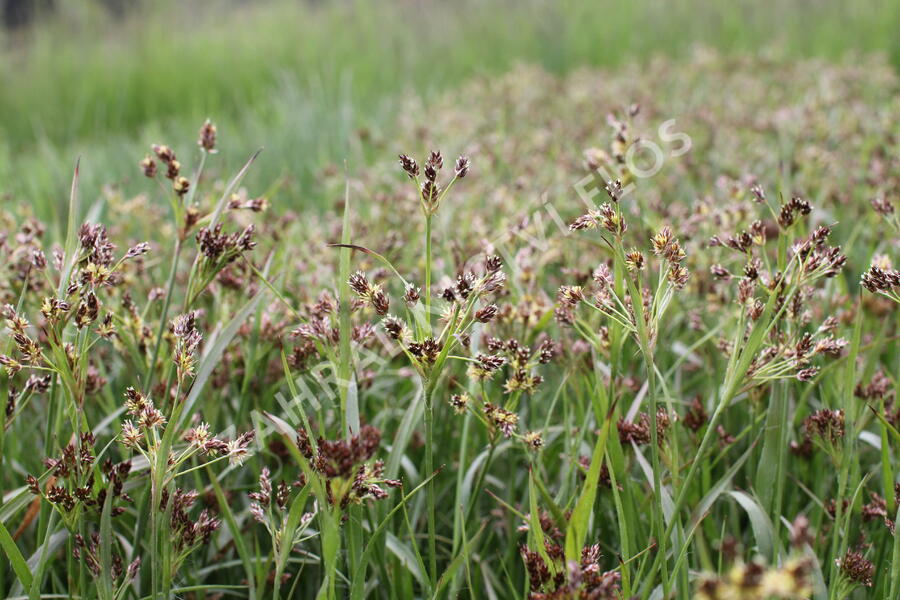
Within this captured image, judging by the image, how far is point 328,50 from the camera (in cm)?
788

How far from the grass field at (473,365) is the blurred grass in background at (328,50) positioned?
194 cm

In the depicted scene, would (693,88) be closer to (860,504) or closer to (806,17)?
(806,17)

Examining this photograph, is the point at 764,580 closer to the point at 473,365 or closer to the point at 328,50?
the point at 473,365

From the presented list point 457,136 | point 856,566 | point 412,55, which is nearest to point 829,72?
point 457,136

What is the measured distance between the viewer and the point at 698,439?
1559 millimetres

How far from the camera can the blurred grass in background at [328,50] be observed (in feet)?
22.1

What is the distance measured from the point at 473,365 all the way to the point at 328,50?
709 cm

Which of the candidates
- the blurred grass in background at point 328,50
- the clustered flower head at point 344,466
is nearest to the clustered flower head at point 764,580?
the clustered flower head at point 344,466

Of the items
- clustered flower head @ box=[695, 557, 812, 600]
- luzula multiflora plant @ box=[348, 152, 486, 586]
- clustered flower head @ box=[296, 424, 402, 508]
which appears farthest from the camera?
luzula multiflora plant @ box=[348, 152, 486, 586]

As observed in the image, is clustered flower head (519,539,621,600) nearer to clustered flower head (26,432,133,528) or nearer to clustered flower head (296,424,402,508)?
clustered flower head (296,424,402,508)

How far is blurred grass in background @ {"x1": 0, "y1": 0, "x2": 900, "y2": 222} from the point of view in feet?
22.1

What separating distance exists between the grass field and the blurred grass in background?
194 cm

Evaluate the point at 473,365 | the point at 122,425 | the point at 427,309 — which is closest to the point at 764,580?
the point at 427,309

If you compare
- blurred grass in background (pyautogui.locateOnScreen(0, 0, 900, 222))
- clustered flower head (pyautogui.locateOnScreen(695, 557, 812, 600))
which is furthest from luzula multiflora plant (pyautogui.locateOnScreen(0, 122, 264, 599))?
blurred grass in background (pyautogui.locateOnScreen(0, 0, 900, 222))
